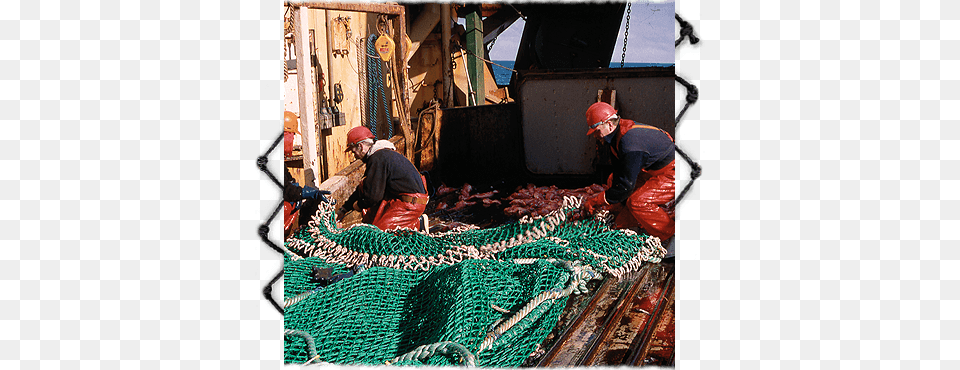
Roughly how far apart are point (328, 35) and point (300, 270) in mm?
1697

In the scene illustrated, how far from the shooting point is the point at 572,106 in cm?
482

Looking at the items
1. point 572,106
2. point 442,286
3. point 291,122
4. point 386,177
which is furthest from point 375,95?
point 442,286

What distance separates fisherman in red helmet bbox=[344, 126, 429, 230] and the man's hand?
4.02 feet

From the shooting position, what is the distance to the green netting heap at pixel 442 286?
293cm

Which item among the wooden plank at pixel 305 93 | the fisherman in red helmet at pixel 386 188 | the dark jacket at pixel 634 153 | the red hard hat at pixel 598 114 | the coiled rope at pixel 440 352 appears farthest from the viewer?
the fisherman in red helmet at pixel 386 188

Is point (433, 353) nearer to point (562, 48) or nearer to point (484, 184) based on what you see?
point (484, 184)

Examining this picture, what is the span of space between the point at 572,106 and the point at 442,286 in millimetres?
2187

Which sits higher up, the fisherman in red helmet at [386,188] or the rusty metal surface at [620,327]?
the fisherman in red helmet at [386,188]

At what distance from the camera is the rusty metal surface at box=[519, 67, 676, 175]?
14.6 feet

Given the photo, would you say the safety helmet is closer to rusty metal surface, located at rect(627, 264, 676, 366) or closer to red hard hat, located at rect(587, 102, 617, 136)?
red hard hat, located at rect(587, 102, 617, 136)

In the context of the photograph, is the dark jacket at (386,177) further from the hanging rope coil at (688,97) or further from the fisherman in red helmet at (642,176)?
the hanging rope coil at (688,97)

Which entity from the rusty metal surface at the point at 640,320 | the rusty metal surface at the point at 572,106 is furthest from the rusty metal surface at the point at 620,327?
the rusty metal surface at the point at 572,106

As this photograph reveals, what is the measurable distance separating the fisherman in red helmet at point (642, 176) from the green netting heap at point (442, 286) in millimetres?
150

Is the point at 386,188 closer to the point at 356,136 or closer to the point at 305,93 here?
the point at 356,136
